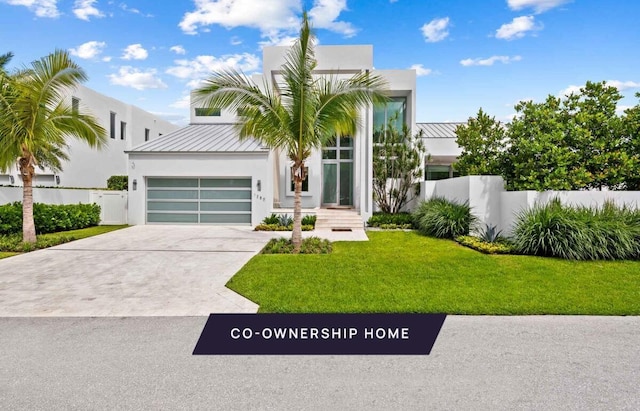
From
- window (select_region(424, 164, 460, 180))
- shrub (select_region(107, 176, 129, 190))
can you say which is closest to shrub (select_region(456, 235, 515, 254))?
window (select_region(424, 164, 460, 180))

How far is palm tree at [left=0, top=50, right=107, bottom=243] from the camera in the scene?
1005cm

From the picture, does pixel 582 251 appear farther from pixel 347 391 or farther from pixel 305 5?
pixel 305 5

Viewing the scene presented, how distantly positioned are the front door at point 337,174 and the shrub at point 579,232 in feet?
31.9

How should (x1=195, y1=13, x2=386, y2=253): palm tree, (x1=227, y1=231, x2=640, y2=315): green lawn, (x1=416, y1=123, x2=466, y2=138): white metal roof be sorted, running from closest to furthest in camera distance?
(x1=227, y1=231, x2=640, y2=315): green lawn, (x1=195, y1=13, x2=386, y2=253): palm tree, (x1=416, y1=123, x2=466, y2=138): white metal roof

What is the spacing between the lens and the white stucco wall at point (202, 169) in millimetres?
16016

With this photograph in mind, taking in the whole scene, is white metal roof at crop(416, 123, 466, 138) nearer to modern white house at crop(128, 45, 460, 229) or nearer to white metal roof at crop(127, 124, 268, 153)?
modern white house at crop(128, 45, 460, 229)

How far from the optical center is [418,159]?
54.0 feet

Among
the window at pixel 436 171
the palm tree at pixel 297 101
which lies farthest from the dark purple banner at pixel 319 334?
the window at pixel 436 171

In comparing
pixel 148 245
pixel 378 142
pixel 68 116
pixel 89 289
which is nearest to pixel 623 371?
pixel 89 289

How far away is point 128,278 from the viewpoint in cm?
718

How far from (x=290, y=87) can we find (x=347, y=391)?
7607 mm

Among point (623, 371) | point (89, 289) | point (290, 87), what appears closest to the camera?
point (623, 371)

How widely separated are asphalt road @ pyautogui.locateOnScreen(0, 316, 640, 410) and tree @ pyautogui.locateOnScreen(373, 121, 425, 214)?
40.7 feet

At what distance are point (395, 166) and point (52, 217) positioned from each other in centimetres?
1443
